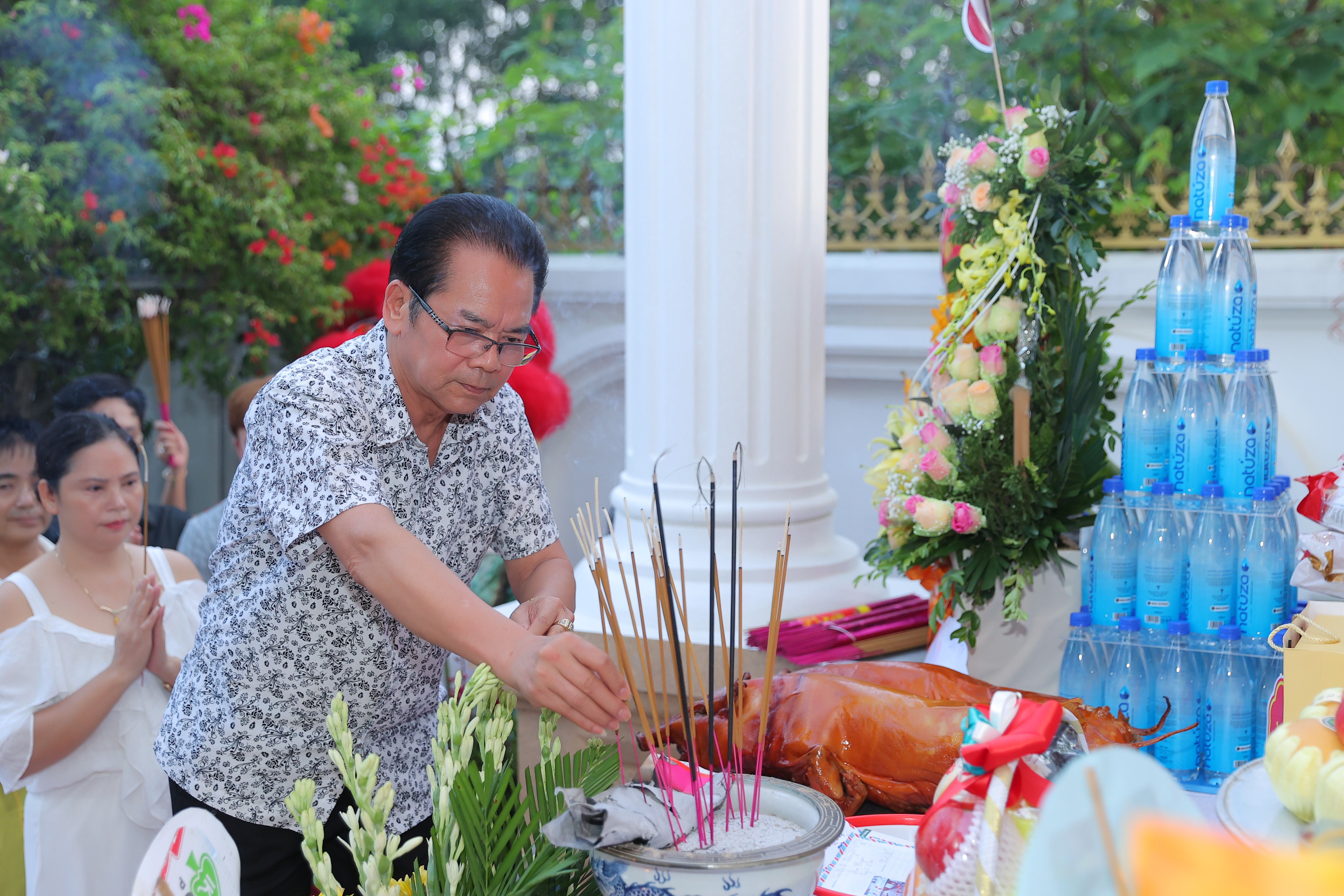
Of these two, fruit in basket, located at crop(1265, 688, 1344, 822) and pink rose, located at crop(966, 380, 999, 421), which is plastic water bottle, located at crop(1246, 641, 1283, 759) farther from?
fruit in basket, located at crop(1265, 688, 1344, 822)

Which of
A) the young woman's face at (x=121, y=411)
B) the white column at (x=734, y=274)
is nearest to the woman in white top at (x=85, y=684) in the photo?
the young woman's face at (x=121, y=411)

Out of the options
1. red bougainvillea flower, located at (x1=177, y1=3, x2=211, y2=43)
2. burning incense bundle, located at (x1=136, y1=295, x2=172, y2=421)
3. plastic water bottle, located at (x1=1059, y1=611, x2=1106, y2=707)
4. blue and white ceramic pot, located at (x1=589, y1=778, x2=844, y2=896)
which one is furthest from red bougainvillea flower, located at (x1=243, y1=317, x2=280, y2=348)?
blue and white ceramic pot, located at (x1=589, y1=778, x2=844, y2=896)

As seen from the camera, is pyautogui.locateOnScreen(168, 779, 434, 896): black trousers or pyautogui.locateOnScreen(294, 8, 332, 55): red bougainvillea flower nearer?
pyautogui.locateOnScreen(168, 779, 434, 896): black trousers

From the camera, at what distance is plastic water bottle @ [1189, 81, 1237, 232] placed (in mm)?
1732

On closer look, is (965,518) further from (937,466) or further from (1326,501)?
(1326,501)

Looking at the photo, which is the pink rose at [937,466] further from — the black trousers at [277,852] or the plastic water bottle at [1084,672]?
the black trousers at [277,852]

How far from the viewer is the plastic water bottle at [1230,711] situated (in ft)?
5.33

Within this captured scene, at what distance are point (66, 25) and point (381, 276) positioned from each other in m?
1.25

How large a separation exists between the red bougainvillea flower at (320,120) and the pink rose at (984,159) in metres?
2.78

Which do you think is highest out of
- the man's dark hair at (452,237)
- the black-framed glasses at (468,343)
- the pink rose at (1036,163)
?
the pink rose at (1036,163)

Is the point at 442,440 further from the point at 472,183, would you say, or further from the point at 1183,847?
the point at 472,183

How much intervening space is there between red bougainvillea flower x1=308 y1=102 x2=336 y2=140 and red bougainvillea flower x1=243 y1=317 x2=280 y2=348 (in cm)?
72

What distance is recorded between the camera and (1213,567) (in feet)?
5.36

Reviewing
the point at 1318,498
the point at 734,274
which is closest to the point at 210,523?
the point at 734,274
